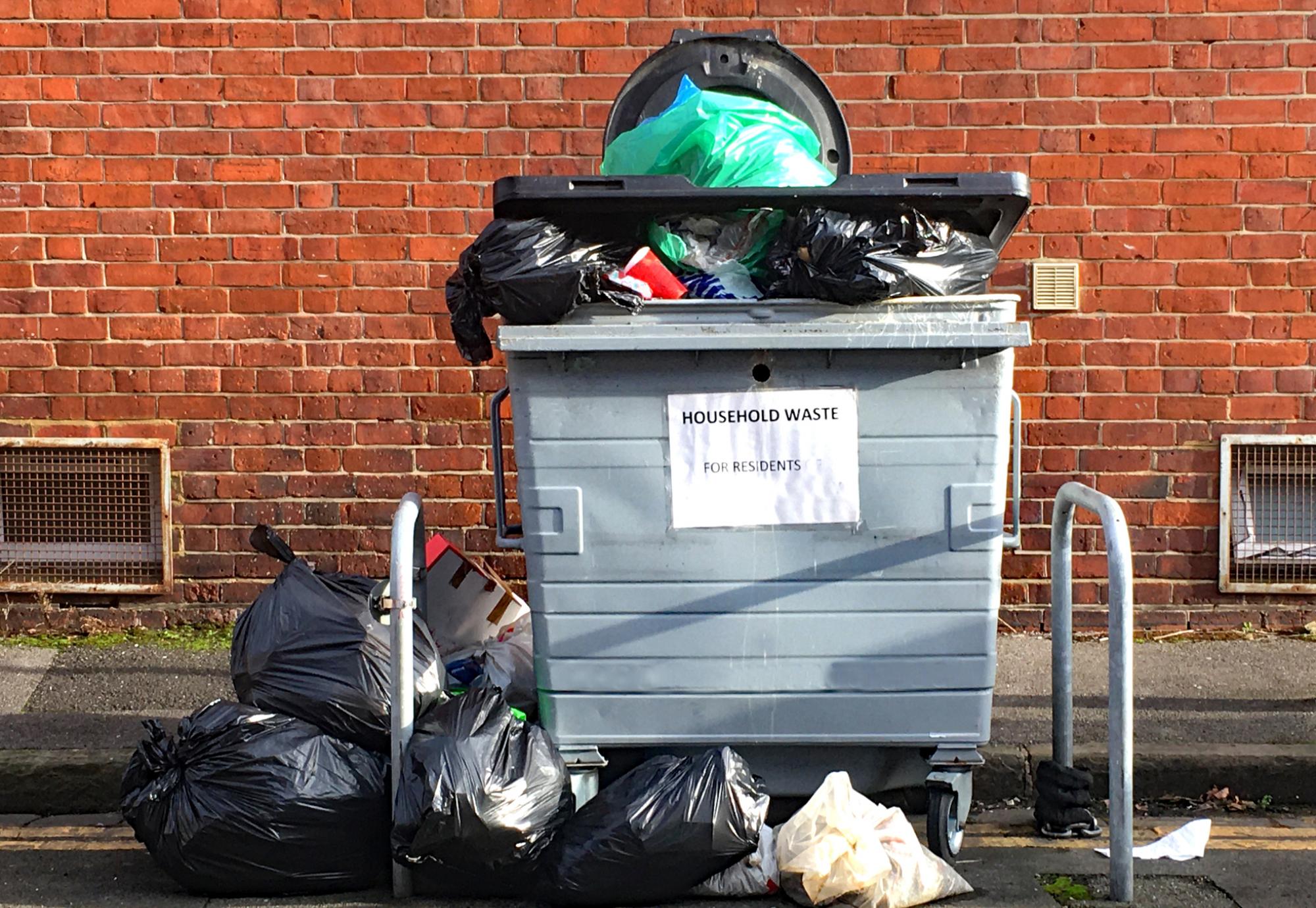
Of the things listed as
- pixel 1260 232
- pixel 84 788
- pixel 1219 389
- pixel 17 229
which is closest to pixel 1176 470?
pixel 1219 389

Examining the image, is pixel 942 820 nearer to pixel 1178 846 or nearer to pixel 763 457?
pixel 1178 846

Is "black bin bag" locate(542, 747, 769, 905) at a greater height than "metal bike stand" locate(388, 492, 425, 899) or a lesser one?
lesser

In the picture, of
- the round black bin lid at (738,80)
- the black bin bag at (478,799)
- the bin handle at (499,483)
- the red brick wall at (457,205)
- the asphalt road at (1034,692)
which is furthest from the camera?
the red brick wall at (457,205)

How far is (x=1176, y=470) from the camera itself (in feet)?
17.5

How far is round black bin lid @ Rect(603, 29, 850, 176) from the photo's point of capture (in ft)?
13.6

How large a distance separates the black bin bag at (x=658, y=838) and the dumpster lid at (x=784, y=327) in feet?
3.32

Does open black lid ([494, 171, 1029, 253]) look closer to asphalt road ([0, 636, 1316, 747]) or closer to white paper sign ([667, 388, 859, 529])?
white paper sign ([667, 388, 859, 529])

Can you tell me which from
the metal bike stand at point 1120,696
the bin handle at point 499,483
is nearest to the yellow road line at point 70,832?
the bin handle at point 499,483

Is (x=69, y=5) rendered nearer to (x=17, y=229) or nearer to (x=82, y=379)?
(x=17, y=229)

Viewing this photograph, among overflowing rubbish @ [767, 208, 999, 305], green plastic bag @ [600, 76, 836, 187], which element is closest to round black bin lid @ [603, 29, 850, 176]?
green plastic bag @ [600, 76, 836, 187]

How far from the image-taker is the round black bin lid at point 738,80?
4.16 meters

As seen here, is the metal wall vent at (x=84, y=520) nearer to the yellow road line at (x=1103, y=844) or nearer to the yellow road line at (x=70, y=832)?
the yellow road line at (x=70, y=832)

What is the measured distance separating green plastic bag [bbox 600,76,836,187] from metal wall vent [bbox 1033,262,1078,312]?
5.92ft

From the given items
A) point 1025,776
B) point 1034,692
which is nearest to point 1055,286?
point 1034,692
